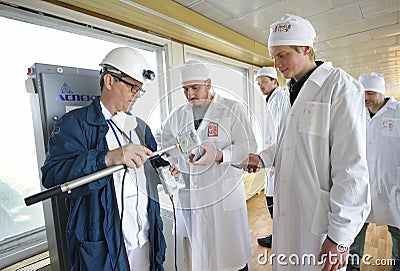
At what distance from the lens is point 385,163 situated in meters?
1.83

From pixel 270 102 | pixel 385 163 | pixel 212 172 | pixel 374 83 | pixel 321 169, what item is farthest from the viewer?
pixel 270 102

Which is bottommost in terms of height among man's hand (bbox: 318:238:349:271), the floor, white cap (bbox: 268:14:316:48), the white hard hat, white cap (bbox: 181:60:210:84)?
the floor

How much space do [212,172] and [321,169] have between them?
458mm

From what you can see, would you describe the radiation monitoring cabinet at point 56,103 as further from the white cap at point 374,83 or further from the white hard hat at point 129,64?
the white cap at point 374,83

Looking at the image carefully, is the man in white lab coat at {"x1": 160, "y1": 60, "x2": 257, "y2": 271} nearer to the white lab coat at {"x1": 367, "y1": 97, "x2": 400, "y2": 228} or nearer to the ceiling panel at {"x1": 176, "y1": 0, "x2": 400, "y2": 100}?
the white lab coat at {"x1": 367, "y1": 97, "x2": 400, "y2": 228}

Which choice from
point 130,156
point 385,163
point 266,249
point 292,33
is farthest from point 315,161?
point 266,249

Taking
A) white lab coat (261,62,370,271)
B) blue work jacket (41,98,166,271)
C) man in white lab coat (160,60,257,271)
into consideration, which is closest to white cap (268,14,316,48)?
white lab coat (261,62,370,271)

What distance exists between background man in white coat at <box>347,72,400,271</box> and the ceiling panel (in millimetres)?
905

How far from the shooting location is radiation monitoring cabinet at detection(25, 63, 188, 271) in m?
1.02

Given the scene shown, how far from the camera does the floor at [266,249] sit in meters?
1.96

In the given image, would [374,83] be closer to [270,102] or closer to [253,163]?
[270,102]

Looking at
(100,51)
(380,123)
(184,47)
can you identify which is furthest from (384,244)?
(100,51)

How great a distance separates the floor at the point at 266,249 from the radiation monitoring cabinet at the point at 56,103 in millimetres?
1171

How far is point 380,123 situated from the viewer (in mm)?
1879
